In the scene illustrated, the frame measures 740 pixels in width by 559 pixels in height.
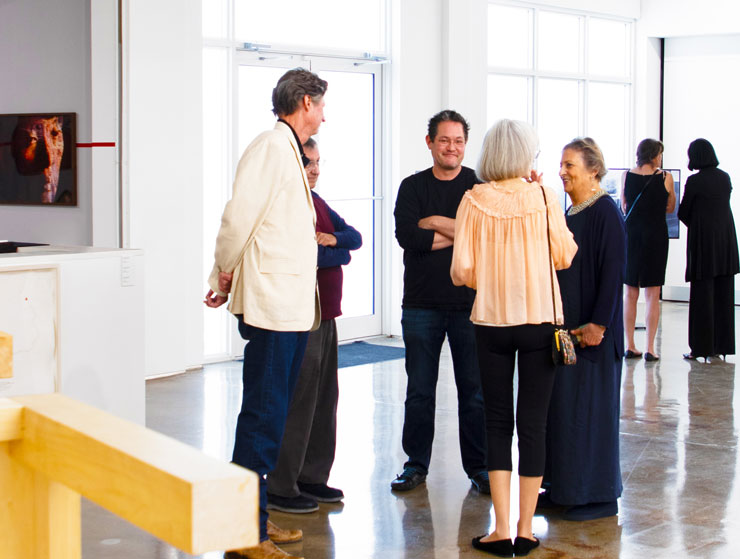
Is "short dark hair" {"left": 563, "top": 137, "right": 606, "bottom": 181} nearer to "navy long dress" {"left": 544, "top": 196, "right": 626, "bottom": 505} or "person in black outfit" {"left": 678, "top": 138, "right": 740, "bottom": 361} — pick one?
"navy long dress" {"left": 544, "top": 196, "right": 626, "bottom": 505}

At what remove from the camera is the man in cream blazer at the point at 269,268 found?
128 inches

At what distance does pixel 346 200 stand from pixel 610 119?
5.14 m

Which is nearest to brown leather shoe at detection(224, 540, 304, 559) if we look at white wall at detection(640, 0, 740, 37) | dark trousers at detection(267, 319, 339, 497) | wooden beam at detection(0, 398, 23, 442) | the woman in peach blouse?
dark trousers at detection(267, 319, 339, 497)

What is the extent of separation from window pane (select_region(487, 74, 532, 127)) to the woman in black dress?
3545mm

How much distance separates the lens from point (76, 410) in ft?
3.79

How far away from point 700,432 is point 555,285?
2.49 metres

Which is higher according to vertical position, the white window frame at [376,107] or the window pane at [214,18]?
the window pane at [214,18]

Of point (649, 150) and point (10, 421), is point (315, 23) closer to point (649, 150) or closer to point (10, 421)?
point (649, 150)

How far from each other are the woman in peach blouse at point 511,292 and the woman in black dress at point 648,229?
14.9ft

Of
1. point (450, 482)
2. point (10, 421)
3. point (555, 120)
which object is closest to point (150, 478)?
point (10, 421)

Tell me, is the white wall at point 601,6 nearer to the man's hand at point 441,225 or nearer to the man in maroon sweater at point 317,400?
the man's hand at point 441,225

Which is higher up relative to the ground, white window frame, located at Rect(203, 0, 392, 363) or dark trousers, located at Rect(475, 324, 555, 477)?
white window frame, located at Rect(203, 0, 392, 363)

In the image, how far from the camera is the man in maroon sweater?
3986 mm

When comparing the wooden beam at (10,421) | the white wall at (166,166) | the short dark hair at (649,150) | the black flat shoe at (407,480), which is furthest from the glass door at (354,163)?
the wooden beam at (10,421)
